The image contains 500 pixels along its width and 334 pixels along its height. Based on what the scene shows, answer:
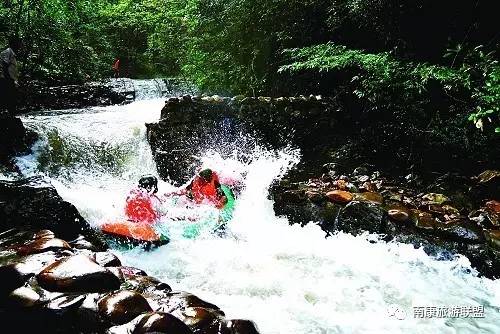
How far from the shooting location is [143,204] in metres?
5.55

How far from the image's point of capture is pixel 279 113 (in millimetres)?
7664

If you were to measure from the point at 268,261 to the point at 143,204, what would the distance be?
2.04 metres

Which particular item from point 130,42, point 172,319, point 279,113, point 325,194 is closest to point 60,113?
point 279,113

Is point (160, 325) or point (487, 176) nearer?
point (160, 325)

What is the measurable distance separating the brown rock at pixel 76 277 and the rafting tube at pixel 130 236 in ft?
6.97

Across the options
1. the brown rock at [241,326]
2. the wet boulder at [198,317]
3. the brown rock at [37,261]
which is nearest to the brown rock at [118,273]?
the brown rock at [37,261]

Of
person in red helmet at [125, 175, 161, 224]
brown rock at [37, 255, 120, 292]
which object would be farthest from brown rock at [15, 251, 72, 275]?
person in red helmet at [125, 175, 161, 224]

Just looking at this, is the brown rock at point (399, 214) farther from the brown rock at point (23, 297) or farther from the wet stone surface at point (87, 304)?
the brown rock at point (23, 297)

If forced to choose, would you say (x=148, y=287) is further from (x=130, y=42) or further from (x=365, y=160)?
(x=130, y=42)

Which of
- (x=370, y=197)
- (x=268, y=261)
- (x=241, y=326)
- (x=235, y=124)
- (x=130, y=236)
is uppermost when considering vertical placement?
(x=235, y=124)

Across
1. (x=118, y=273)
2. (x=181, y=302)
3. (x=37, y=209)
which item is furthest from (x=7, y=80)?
(x=181, y=302)

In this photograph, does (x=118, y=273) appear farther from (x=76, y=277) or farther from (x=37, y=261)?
(x=37, y=261)

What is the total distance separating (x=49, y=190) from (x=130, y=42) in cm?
1528

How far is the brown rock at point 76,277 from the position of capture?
2627 millimetres
